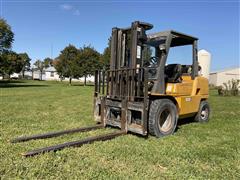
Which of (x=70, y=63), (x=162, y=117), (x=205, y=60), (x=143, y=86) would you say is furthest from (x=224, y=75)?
(x=143, y=86)

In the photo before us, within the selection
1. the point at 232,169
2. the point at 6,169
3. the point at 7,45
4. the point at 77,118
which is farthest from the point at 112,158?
the point at 7,45

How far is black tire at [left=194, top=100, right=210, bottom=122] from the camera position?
A: 817cm

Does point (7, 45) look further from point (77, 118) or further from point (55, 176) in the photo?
point (55, 176)

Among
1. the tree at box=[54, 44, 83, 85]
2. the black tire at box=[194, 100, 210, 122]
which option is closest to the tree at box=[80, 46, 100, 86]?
the tree at box=[54, 44, 83, 85]

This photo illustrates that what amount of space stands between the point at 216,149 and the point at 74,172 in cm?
298

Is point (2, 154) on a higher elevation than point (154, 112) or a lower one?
lower

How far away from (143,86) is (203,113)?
3.27 metres

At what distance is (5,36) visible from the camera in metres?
32.6

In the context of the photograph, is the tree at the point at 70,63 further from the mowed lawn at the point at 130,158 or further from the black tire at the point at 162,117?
the black tire at the point at 162,117

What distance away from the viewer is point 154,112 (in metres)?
5.87

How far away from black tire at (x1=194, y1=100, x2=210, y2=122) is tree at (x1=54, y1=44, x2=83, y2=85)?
122ft

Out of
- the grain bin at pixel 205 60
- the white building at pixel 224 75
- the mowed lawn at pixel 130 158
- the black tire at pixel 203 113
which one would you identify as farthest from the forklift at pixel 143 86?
the white building at pixel 224 75

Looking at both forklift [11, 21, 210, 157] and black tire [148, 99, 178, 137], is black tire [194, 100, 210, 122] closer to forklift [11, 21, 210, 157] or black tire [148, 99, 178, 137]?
forklift [11, 21, 210, 157]

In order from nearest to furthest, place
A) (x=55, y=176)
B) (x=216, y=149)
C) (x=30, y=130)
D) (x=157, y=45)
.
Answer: (x=55, y=176) < (x=216, y=149) < (x=30, y=130) < (x=157, y=45)
